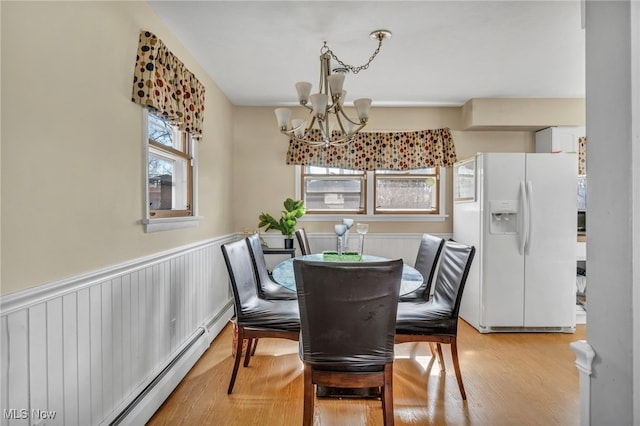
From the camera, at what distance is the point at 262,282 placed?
2.87 meters

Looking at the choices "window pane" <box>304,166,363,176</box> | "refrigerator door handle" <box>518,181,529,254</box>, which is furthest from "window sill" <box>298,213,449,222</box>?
"refrigerator door handle" <box>518,181,529,254</box>

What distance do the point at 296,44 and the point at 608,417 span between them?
2611 millimetres

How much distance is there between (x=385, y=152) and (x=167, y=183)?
2553 mm

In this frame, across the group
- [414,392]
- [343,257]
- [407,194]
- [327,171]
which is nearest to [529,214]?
[407,194]

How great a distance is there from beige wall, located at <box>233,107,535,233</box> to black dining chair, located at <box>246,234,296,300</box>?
1.25 meters

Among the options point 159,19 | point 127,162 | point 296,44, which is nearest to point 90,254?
point 127,162

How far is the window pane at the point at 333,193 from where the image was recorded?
14.0 ft

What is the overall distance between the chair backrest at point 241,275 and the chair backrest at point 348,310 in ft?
2.51

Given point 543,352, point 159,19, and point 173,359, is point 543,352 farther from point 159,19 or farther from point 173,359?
point 159,19

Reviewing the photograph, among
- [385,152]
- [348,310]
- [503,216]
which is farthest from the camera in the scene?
[385,152]

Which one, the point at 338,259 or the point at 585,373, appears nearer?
the point at 585,373

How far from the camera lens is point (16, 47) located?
3.74ft

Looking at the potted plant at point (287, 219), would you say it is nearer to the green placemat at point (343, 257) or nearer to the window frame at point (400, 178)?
the window frame at point (400, 178)

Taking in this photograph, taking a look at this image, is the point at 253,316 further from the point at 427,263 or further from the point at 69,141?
the point at 427,263
